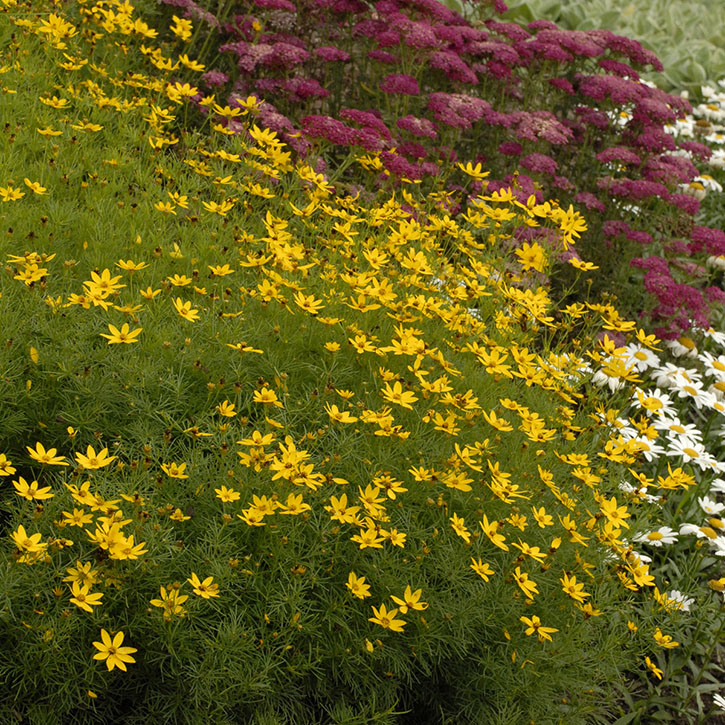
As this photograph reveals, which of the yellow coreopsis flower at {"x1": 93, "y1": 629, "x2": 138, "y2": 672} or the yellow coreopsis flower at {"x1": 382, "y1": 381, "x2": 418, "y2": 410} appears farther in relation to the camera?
the yellow coreopsis flower at {"x1": 382, "y1": 381, "x2": 418, "y2": 410}

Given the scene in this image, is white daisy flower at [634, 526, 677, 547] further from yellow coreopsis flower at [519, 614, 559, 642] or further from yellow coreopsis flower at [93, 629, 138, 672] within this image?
yellow coreopsis flower at [93, 629, 138, 672]

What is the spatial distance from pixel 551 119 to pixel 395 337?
96.7 inches

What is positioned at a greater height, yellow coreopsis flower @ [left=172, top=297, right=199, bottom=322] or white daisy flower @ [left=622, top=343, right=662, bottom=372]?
yellow coreopsis flower @ [left=172, top=297, right=199, bottom=322]

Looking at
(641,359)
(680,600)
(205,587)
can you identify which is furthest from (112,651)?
(641,359)

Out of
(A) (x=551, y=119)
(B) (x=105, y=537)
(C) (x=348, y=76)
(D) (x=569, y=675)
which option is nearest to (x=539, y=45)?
(A) (x=551, y=119)

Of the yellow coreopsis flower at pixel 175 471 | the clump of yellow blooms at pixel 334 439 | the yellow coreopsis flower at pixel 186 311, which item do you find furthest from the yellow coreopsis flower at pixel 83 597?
the yellow coreopsis flower at pixel 186 311

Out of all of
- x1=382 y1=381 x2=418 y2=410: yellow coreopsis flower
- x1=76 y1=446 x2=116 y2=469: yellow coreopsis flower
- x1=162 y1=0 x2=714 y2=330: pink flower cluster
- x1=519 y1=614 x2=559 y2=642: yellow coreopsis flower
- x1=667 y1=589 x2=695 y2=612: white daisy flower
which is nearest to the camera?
x1=76 y1=446 x2=116 y2=469: yellow coreopsis flower

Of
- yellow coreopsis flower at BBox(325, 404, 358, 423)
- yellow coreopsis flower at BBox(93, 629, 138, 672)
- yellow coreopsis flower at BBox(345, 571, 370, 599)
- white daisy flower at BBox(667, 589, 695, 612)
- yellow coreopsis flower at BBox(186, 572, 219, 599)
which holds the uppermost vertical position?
yellow coreopsis flower at BBox(325, 404, 358, 423)

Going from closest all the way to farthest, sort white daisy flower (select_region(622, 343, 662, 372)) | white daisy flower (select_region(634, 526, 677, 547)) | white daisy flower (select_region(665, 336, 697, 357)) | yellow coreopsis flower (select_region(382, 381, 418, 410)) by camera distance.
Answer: yellow coreopsis flower (select_region(382, 381, 418, 410)) < white daisy flower (select_region(634, 526, 677, 547)) < white daisy flower (select_region(622, 343, 662, 372)) < white daisy flower (select_region(665, 336, 697, 357))

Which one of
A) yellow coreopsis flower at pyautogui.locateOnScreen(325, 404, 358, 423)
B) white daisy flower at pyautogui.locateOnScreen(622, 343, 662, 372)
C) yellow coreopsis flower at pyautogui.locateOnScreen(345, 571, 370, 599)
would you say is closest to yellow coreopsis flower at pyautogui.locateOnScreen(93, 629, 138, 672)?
yellow coreopsis flower at pyautogui.locateOnScreen(345, 571, 370, 599)

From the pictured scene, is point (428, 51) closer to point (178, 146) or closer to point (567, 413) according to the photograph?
point (178, 146)

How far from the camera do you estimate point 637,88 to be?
16.9 ft

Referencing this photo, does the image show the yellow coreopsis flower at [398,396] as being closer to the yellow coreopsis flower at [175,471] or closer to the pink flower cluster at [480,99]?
the yellow coreopsis flower at [175,471]

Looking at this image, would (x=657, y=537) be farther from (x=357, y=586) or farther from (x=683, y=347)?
(x=683, y=347)
